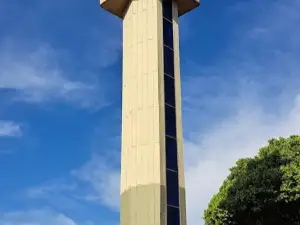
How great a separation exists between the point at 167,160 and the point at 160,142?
0.86 meters

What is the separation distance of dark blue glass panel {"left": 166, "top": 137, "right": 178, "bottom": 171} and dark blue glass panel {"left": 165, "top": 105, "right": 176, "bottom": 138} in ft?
1.08

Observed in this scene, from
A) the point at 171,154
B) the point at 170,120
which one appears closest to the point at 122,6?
the point at 170,120

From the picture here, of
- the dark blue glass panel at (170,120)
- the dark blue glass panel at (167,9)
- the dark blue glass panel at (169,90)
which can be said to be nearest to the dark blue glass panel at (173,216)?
the dark blue glass panel at (170,120)

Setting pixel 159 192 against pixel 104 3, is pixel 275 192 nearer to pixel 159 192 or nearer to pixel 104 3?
pixel 159 192

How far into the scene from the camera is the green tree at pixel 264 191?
95.7 ft

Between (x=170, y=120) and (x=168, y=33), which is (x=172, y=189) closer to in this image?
(x=170, y=120)

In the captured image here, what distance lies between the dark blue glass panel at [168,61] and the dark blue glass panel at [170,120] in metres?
1.89

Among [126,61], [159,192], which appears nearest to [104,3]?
[126,61]

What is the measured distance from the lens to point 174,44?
26344mm

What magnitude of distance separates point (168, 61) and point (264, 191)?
9.59 meters

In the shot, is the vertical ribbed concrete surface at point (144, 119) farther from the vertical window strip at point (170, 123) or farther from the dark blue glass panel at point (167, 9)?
the dark blue glass panel at point (167, 9)

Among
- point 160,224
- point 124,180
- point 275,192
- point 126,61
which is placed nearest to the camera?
point 160,224

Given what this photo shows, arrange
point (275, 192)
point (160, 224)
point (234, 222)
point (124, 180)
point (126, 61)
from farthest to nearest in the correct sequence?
point (234, 222), point (275, 192), point (126, 61), point (124, 180), point (160, 224)

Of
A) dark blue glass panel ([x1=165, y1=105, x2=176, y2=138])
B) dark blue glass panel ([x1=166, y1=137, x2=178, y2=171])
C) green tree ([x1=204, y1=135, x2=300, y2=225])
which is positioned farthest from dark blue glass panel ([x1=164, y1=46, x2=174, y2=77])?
green tree ([x1=204, y1=135, x2=300, y2=225])
